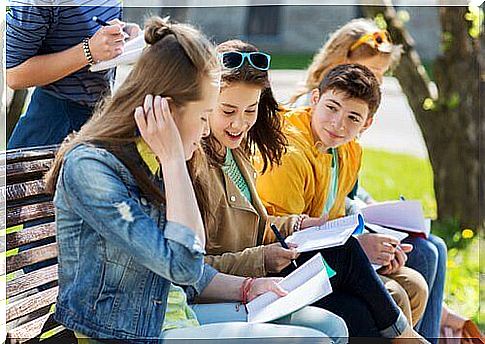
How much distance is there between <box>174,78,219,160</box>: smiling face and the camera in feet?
8.34

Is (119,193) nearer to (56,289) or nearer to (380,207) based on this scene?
(56,289)

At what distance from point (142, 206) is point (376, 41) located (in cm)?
132

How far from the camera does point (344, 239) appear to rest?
2.88 m

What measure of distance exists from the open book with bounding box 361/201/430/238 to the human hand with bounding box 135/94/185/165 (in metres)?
1.08

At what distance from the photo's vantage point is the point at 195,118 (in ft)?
8.39

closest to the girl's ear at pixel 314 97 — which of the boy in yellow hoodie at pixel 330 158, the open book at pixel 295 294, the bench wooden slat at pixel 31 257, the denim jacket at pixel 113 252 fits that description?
the boy in yellow hoodie at pixel 330 158

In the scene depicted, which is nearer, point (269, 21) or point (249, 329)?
point (249, 329)

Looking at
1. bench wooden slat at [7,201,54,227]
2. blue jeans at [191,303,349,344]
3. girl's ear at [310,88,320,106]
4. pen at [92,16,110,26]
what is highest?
pen at [92,16,110,26]

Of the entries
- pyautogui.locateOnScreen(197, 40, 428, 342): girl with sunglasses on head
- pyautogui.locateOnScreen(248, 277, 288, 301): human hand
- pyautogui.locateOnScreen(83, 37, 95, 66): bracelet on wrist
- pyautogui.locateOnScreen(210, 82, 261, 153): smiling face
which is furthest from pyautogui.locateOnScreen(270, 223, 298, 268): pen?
pyautogui.locateOnScreen(83, 37, 95, 66): bracelet on wrist

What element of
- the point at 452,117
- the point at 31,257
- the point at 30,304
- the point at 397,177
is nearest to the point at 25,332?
the point at 30,304

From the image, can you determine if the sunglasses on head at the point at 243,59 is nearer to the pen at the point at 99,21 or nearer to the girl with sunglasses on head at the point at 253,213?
the girl with sunglasses on head at the point at 253,213

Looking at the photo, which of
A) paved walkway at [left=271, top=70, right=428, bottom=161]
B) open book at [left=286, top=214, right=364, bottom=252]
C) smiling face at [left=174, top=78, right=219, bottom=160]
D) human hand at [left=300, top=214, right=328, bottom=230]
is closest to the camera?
smiling face at [left=174, top=78, right=219, bottom=160]

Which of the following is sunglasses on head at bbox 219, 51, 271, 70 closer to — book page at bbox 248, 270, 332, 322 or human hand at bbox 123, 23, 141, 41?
human hand at bbox 123, 23, 141, 41

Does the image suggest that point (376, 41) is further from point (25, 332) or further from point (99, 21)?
point (25, 332)
